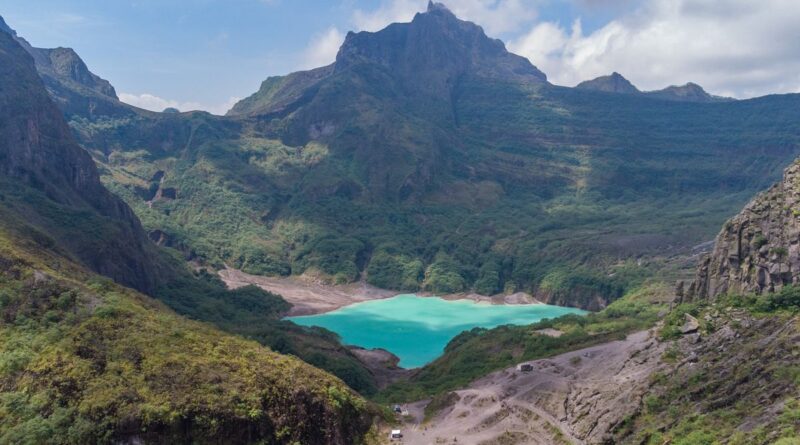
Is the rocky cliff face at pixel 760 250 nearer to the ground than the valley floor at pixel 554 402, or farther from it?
farther from it

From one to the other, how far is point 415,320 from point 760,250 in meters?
97.9

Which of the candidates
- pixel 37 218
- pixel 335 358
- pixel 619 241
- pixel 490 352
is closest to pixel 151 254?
pixel 37 218

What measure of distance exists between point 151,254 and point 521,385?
104217 millimetres

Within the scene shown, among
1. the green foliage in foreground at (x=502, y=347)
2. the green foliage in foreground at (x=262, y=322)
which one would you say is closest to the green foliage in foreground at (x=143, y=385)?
the green foliage in foreground at (x=502, y=347)

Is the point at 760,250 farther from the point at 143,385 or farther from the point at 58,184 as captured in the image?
the point at 58,184

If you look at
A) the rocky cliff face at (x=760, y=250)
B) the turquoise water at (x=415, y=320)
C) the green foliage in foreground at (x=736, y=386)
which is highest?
the rocky cliff face at (x=760, y=250)

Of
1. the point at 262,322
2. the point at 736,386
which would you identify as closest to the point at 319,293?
the point at 262,322

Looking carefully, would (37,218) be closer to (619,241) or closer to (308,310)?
(308,310)

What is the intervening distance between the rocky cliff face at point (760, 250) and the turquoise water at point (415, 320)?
5798cm

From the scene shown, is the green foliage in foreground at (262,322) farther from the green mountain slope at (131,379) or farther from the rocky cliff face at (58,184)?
the green mountain slope at (131,379)

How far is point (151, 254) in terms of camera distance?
466ft

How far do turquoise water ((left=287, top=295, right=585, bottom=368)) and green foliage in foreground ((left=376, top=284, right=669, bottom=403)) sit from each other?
68.9ft

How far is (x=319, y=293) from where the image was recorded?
180 metres

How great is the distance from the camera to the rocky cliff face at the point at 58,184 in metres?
112
